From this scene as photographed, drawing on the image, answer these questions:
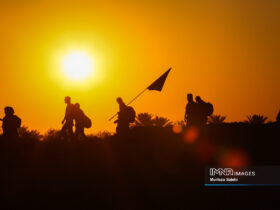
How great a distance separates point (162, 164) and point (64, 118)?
15.8 ft

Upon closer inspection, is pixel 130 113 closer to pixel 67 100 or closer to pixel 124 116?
pixel 124 116

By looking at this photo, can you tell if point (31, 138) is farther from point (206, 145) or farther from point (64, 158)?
point (206, 145)

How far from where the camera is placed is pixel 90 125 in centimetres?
4509

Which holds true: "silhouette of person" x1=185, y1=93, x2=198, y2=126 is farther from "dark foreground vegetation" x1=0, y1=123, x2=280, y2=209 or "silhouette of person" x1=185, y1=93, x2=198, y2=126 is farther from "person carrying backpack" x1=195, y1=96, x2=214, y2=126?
"dark foreground vegetation" x1=0, y1=123, x2=280, y2=209

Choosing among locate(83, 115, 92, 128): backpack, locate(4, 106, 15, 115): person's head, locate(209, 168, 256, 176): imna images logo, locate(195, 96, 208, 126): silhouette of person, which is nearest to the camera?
locate(209, 168, 256, 176): imna images logo

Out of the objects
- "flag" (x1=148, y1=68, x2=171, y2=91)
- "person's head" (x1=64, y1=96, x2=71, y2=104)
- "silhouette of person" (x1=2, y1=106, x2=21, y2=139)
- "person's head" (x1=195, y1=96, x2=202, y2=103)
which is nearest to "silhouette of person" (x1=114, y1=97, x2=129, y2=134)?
"person's head" (x1=64, y1=96, x2=71, y2=104)

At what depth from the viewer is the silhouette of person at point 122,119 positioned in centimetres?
4450

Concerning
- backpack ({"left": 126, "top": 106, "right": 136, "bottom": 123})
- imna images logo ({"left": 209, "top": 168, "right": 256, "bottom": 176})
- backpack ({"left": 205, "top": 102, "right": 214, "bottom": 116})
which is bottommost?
imna images logo ({"left": 209, "top": 168, "right": 256, "bottom": 176})

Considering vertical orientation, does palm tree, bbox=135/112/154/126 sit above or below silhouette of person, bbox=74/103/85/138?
above

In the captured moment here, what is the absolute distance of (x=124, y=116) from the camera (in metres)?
44.7

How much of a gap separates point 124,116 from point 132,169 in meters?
2.98

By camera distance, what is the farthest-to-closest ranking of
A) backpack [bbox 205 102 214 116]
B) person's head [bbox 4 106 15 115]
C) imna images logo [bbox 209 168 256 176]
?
backpack [bbox 205 102 214 116] → person's head [bbox 4 106 15 115] → imna images logo [bbox 209 168 256 176]

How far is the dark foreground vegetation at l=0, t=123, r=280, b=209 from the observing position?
1753 inches

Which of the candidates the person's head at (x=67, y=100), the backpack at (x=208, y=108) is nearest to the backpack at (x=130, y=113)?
the person's head at (x=67, y=100)
